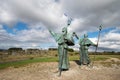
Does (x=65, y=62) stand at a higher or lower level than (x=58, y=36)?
lower

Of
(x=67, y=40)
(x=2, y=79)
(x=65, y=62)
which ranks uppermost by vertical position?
(x=67, y=40)

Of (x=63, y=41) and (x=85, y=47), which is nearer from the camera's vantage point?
(x=63, y=41)

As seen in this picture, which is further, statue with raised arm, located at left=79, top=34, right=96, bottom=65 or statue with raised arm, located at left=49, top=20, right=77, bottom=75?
statue with raised arm, located at left=79, top=34, right=96, bottom=65

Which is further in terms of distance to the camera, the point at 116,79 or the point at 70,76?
the point at 70,76

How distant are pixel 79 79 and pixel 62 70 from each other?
9.66ft

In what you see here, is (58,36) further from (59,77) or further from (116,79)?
(116,79)

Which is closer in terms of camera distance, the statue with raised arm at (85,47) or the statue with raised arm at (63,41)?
the statue with raised arm at (63,41)

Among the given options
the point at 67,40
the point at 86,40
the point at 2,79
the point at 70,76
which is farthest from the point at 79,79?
the point at 86,40

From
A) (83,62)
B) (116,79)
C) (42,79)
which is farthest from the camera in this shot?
(83,62)

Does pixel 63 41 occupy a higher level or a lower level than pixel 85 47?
higher

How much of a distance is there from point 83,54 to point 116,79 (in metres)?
7.74

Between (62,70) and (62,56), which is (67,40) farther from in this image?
(62,70)

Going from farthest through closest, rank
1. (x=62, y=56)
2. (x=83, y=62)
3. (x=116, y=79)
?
(x=83, y=62), (x=62, y=56), (x=116, y=79)

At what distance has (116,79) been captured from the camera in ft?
44.0
